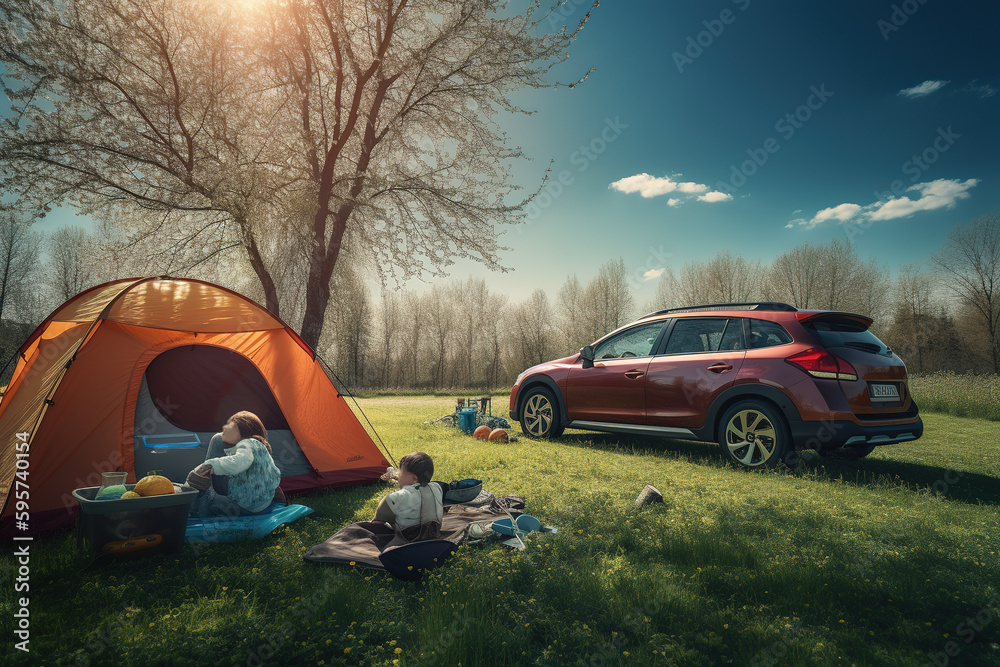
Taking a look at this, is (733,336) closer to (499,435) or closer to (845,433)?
(845,433)

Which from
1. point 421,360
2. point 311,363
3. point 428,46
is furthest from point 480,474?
point 421,360

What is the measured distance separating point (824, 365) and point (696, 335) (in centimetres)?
159

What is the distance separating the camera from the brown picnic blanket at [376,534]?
3154 mm

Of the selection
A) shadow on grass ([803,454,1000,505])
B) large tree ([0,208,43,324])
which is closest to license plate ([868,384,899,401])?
shadow on grass ([803,454,1000,505])

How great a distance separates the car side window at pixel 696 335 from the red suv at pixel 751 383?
14 mm

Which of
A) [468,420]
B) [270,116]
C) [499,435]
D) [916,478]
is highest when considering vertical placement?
[270,116]

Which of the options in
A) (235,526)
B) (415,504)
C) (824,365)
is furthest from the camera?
(824,365)

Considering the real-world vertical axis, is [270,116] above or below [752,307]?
above

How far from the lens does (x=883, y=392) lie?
204 inches

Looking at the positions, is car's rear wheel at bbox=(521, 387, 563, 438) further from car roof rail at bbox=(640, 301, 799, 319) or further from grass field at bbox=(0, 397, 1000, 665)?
grass field at bbox=(0, 397, 1000, 665)

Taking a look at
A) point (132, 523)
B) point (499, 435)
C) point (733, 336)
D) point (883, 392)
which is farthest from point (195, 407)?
point (883, 392)

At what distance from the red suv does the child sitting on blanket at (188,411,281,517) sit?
182 inches

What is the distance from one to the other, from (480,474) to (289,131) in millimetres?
9166

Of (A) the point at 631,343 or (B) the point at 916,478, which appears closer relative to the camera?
(B) the point at 916,478
